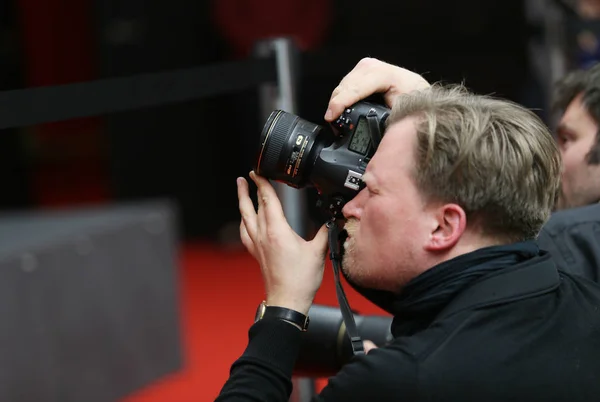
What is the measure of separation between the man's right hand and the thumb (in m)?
0.16

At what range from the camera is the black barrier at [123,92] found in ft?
5.34

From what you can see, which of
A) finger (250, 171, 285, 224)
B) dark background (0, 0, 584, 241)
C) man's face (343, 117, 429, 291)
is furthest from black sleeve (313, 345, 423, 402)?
dark background (0, 0, 584, 241)

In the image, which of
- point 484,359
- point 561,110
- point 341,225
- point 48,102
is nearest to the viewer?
point 484,359

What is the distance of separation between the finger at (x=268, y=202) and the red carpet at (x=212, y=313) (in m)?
1.20

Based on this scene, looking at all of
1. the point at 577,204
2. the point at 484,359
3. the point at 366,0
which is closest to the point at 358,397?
the point at 484,359

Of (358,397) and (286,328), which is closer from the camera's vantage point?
(358,397)

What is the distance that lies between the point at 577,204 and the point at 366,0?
3.33 meters

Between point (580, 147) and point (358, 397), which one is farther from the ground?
point (580, 147)

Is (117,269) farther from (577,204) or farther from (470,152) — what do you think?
(470,152)

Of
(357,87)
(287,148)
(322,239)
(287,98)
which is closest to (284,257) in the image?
(322,239)

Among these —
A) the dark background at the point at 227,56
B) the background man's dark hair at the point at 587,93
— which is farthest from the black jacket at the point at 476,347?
the dark background at the point at 227,56

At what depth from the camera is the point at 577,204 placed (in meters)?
1.75

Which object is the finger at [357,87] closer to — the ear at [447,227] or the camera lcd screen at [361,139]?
the camera lcd screen at [361,139]

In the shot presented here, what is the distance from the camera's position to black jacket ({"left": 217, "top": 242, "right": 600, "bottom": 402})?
3.84 feet
